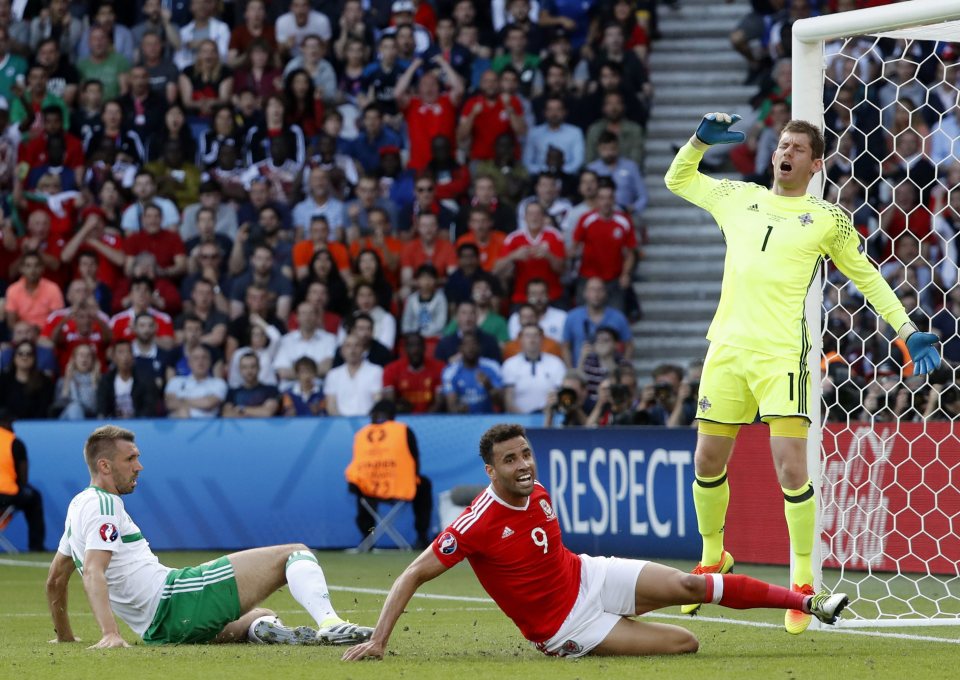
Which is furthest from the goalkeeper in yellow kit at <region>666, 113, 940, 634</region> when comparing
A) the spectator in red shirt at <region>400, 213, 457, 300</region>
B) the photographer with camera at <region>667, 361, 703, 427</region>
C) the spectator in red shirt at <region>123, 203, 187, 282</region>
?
the spectator in red shirt at <region>123, 203, 187, 282</region>

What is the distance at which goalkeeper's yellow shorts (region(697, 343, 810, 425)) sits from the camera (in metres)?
7.22

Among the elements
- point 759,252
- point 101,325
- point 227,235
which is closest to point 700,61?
point 227,235

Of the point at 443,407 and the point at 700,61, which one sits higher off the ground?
the point at 700,61

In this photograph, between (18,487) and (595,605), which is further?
(18,487)

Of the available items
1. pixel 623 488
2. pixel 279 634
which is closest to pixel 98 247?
pixel 623 488

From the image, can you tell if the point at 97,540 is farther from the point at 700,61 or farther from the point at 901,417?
Result: the point at 700,61

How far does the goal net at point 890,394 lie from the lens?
26.2 ft

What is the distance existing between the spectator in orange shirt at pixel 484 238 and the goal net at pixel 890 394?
332cm

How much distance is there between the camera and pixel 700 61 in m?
18.1

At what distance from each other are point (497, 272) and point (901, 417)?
547cm

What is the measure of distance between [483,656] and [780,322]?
1.93 metres

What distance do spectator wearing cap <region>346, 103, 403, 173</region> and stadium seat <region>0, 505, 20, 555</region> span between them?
5.06m

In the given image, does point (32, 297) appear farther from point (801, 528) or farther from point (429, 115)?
point (801, 528)

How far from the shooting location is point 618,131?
54.5 feet
